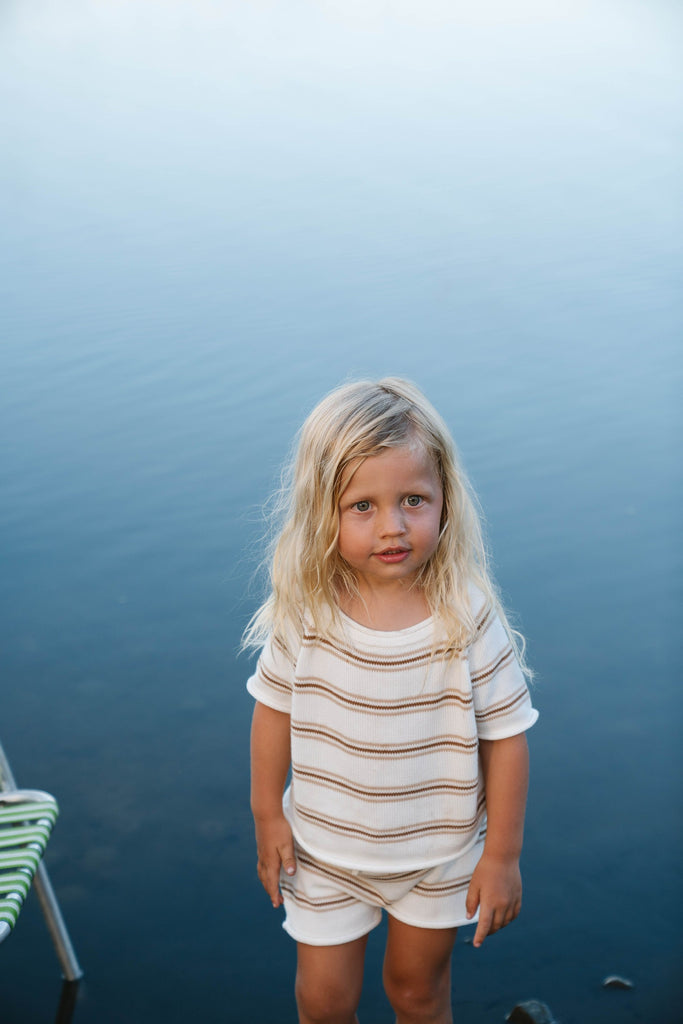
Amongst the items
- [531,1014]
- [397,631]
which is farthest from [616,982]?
[397,631]

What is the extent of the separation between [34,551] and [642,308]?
314 centimetres

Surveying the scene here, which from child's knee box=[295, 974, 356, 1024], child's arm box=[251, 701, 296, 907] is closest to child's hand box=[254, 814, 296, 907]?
child's arm box=[251, 701, 296, 907]

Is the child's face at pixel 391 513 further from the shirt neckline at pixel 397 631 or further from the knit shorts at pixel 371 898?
the knit shorts at pixel 371 898

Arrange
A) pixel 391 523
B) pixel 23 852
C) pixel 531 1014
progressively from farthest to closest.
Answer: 1. pixel 531 1014
2. pixel 23 852
3. pixel 391 523

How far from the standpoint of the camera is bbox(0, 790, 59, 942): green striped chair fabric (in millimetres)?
1357

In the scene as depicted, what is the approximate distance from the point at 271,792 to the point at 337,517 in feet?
1.20

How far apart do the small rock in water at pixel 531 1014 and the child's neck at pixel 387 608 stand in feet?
2.92

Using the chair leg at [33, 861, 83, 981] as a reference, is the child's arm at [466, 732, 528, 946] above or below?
above

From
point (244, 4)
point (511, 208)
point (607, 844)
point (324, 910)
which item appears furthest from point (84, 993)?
point (244, 4)

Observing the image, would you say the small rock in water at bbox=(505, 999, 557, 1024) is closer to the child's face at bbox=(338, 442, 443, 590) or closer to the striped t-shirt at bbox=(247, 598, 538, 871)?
the striped t-shirt at bbox=(247, 598, 538, 871)

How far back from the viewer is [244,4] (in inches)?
280

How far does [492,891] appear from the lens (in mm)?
1173

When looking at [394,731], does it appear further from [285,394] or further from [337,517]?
[285,394]

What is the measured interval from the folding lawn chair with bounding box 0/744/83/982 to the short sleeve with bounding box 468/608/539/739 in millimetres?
661
